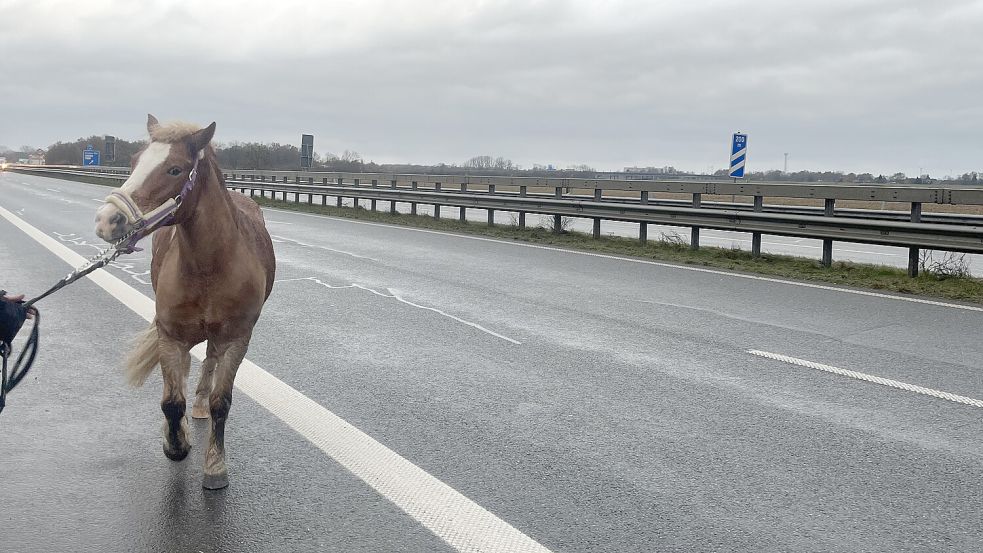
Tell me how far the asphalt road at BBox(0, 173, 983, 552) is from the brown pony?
1.19ft

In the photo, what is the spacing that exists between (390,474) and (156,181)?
1858 mm

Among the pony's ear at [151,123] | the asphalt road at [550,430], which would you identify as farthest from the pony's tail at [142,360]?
the pony's ear at [151,123]

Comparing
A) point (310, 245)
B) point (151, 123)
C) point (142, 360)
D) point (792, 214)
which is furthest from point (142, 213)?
point (792, 214)

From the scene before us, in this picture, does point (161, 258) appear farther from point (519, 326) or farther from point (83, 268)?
point (519, 326)

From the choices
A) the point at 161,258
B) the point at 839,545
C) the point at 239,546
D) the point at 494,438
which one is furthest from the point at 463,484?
the point at 161,258

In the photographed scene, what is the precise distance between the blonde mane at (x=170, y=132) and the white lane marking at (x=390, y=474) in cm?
188

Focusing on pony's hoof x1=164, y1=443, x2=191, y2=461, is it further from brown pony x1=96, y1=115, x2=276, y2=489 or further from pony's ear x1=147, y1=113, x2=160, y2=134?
pony's ear x1=147, y1=113, x2=160, y2=134

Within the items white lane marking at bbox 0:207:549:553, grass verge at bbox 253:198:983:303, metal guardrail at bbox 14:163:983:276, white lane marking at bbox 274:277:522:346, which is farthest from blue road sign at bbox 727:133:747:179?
white lane marking at bbox 0:207:549:553

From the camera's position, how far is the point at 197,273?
13.8ft

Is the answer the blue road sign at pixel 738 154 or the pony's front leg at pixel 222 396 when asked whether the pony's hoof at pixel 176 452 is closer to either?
the pony's front leg at pixel 222 396

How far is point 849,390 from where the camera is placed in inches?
247

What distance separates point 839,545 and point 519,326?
5.11 metres

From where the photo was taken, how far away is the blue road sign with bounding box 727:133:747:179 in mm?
22047

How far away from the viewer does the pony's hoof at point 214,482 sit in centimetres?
421
